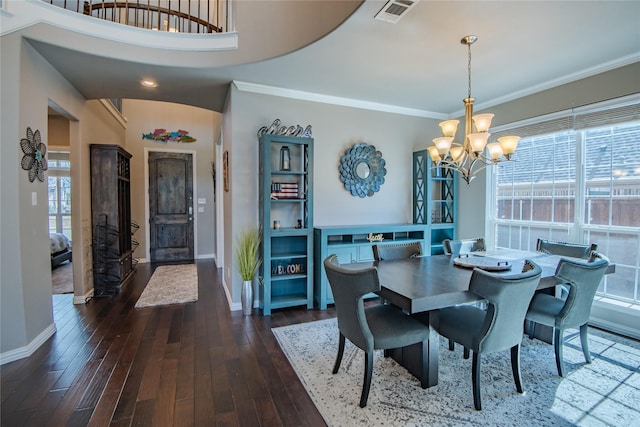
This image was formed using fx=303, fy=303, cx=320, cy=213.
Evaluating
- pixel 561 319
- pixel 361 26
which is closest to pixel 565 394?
pixel 561 319

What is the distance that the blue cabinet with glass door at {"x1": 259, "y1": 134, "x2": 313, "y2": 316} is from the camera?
353 centimetres

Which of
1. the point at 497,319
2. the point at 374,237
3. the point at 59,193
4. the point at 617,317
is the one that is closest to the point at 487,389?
the point at 497,319

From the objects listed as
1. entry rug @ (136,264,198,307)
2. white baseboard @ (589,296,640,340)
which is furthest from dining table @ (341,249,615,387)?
entry rug @ (136,264,198,307)

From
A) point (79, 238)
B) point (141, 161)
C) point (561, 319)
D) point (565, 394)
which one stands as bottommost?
point (565, 394)

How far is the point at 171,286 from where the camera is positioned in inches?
182

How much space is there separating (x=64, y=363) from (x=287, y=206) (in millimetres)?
2568

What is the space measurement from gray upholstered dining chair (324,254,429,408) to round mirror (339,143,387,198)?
2.22 meters

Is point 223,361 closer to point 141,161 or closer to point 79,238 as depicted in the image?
point 79,238

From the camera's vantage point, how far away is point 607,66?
3.08 m

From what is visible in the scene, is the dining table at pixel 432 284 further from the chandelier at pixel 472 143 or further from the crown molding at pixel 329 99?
the crown molding at pixel 329 99

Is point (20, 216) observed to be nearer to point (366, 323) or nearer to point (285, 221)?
point (285, 221)

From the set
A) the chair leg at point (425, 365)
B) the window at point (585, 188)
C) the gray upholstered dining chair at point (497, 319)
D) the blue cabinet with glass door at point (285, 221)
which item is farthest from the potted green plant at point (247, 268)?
the window at point (585, 188)

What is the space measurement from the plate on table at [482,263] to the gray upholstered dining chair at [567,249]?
913 mm

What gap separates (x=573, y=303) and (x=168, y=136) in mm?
7104
